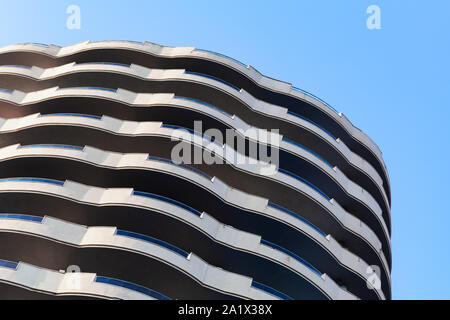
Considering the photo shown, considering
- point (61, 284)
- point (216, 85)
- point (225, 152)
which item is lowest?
point (61, 284)

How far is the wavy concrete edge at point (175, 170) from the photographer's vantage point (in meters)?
28.0

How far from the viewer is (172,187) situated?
28.3 m

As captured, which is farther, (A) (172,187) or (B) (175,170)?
(A) (172,187)

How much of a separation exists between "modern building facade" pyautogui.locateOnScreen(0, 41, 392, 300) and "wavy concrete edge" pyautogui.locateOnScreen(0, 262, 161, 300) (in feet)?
0.18

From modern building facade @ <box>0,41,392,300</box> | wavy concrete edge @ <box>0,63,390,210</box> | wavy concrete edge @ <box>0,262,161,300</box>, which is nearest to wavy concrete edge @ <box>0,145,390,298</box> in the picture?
modern building facade @ <box>0,41,392,300</box>

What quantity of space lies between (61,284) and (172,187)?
7717 millimetres

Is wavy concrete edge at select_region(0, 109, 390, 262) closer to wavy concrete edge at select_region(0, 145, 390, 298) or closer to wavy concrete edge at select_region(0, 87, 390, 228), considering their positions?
wavy concrete edge at select_region(0, 145, 390, 298)

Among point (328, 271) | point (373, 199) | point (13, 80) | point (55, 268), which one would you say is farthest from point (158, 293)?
point (13, 80)

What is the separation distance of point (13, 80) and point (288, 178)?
65.4ft

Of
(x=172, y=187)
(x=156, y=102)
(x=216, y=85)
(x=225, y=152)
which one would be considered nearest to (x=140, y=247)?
(x=172, y=187)

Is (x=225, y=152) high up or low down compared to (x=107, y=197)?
up

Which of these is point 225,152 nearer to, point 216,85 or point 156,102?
point 156,102

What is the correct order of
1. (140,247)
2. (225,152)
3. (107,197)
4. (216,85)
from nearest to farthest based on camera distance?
1. (140,247)
2. (107,197)
3. (225,152)
4. (216,85)
